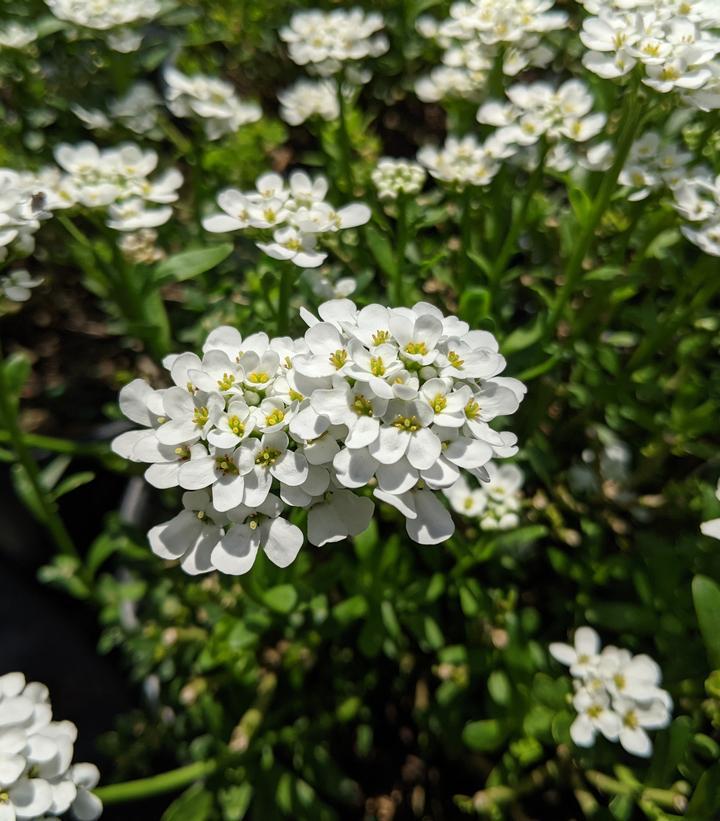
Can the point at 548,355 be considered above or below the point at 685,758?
above

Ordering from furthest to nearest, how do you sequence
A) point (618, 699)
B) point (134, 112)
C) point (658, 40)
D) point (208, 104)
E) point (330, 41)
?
point (134, 112) → point (208, 104) → point (330, 41) → point (618, 699) → point (658, 40)

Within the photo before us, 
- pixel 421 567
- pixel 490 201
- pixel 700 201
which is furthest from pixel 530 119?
pixel 421 567

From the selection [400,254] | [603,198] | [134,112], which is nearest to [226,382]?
[400,254]

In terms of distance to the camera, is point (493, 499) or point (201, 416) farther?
point (493, 499)

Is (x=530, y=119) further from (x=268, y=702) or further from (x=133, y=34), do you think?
(x=268, y=702)

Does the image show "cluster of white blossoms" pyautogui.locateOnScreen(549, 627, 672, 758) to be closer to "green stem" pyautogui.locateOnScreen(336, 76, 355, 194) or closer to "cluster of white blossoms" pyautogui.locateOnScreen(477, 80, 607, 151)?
"cluster of white blossoms" pyautogui.locateOnScreen(477, 80, 607, 151)

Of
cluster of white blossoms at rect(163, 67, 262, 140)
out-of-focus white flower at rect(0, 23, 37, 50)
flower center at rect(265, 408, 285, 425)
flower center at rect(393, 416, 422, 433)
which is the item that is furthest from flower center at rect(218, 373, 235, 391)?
out-of-focus white flower at rect(0, 23, 37, 50)

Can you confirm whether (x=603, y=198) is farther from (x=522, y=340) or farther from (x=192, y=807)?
(x=192, y=807)
